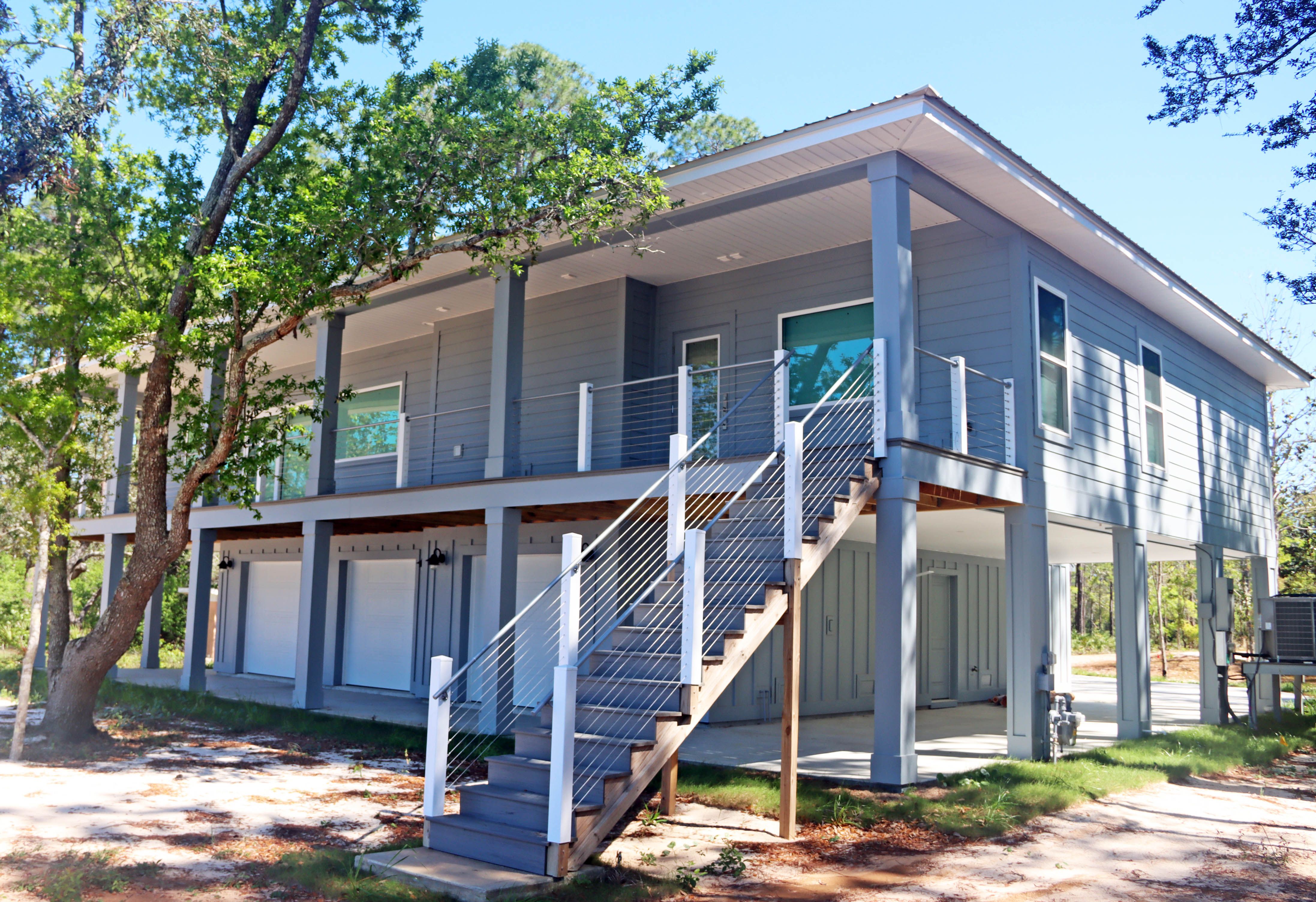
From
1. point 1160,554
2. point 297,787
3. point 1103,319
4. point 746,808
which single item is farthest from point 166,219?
point 1160,554

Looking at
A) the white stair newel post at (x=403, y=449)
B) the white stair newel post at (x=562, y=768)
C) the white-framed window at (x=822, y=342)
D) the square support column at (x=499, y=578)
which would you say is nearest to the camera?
the white stair newel post at (x=562, y=768)

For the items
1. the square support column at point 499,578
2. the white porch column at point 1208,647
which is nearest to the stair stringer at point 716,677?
the square support column at point 499,578

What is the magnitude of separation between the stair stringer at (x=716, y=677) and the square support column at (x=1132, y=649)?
19.0ft

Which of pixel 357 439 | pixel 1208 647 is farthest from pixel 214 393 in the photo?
pixel 1208 647

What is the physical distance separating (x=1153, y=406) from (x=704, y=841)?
391 inches

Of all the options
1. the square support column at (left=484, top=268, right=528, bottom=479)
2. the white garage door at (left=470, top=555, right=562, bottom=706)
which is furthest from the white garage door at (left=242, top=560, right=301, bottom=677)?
the square support column at (left=484, top=268, right=528, bottom=479)

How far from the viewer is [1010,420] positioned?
10438 millimetres

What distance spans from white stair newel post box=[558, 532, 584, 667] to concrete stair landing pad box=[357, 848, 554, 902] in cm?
115

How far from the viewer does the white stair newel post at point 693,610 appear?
6414 mm

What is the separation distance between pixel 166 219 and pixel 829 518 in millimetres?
7182

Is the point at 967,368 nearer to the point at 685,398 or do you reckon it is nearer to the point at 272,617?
the point at 685,398

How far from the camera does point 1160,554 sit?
18734 mm

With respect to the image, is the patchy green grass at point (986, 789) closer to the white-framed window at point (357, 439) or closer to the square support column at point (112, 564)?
the white-framed window at point (357, 439)

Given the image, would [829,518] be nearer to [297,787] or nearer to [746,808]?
[746,808]
